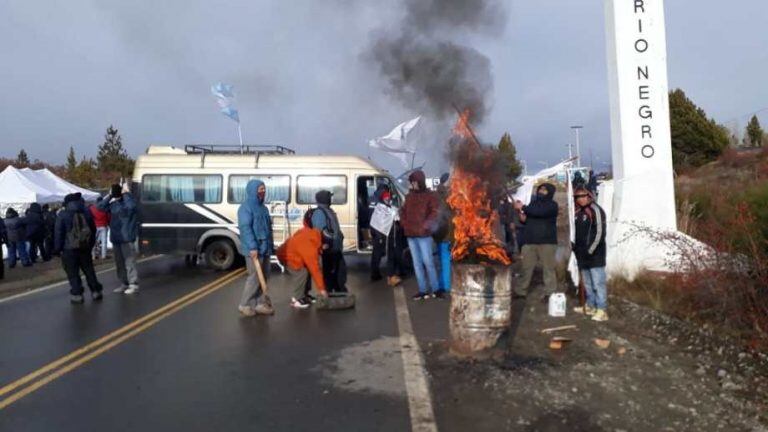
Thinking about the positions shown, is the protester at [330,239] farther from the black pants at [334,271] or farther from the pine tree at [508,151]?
the pine tree at [508,151]

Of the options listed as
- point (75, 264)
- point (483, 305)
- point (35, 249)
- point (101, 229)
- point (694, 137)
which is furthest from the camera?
point (694, 137)

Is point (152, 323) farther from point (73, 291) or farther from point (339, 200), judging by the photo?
point (339, 200)

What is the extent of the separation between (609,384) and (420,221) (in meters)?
4.58

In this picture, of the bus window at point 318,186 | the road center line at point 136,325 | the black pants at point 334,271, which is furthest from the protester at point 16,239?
the black pants at point 334,271

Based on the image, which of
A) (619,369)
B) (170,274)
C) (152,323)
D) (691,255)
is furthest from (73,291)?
(691,255)

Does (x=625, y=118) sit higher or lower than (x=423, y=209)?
higher

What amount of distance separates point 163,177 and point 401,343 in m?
9.11

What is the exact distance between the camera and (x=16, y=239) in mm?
16469

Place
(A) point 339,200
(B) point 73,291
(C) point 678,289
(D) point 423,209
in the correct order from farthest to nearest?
(A) point 339,200 → (B) point 73,291 → (D) point 423,209 → (C) point 678,289

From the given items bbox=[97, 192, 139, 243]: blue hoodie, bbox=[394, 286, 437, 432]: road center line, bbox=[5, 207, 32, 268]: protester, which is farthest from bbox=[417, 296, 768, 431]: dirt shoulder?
bbox=[5, 207, 32, 268]: protester

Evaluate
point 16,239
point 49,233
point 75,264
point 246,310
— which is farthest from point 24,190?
point 246,310

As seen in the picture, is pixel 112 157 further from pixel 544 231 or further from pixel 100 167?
pixel 544 231

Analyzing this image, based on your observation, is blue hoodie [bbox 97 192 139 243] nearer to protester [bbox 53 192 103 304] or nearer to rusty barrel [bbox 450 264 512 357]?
protester [bbox 53 192 103 304]

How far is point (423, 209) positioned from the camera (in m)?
9.52
